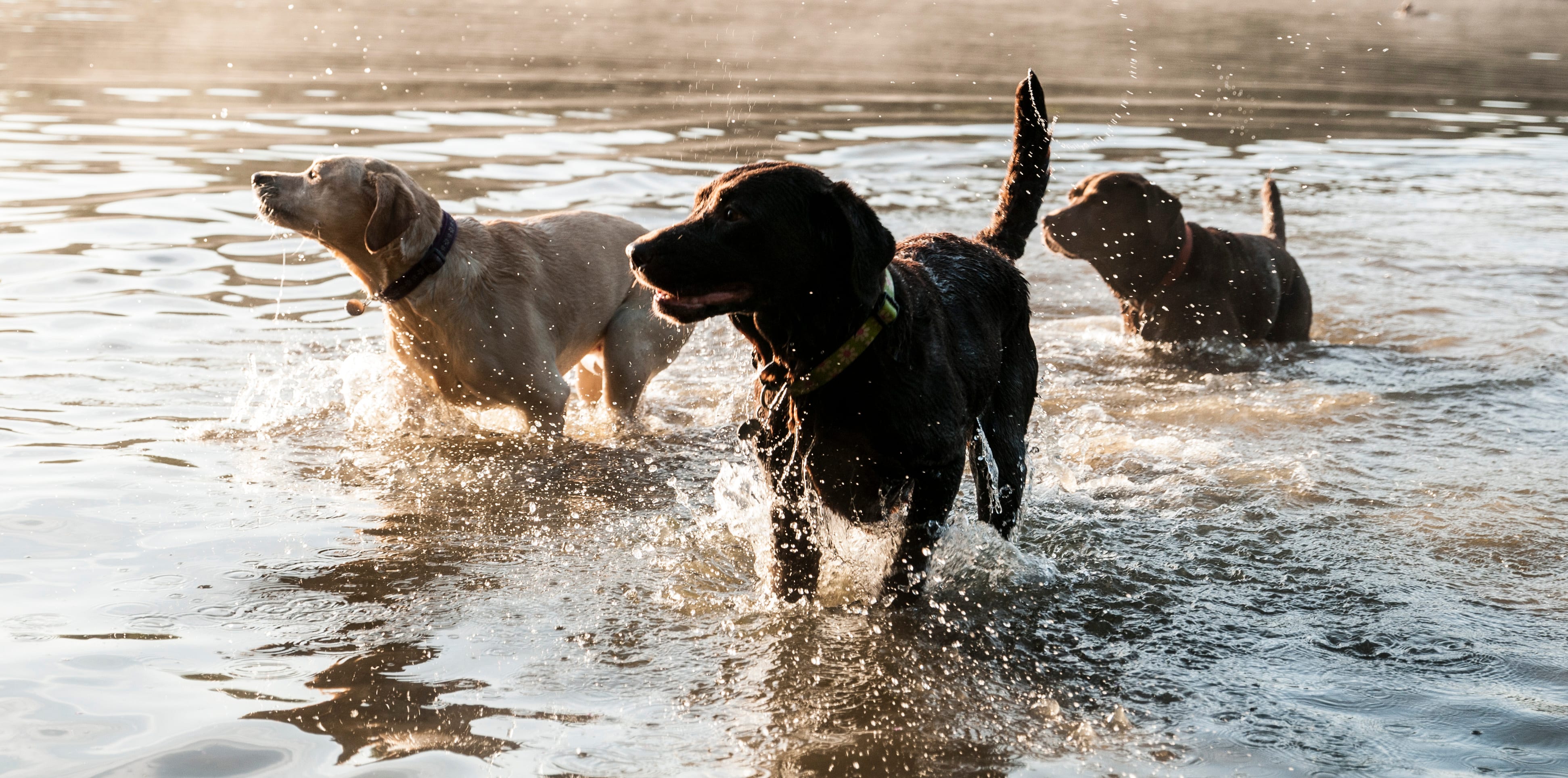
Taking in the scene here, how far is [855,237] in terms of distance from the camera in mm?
3557

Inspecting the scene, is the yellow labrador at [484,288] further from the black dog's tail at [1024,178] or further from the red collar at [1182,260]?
the red collar at [1182,260]

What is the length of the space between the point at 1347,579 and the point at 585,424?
3.87 m

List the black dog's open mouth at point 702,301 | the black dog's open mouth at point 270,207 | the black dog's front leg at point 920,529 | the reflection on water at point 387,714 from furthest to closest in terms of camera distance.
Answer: the black dog's open mouth at point 270,207 < the black dog's front leg at point 920,529 < the black dog's open mouth at point 702,301 < the reflection on water at point 387,714

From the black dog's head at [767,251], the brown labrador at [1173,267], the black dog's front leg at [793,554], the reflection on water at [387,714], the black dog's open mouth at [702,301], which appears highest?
the black dog's head at [767,251]

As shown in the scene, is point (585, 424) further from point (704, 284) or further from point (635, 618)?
point (704, 284)

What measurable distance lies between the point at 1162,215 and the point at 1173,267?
14.4 inches

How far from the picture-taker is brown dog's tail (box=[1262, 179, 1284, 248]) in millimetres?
9266

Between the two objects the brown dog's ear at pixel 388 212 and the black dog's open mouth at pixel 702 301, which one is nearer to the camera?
the black dog's open mouth at pixel 702 301

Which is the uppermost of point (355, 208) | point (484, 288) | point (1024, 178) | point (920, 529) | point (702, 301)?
point (1024, 178)

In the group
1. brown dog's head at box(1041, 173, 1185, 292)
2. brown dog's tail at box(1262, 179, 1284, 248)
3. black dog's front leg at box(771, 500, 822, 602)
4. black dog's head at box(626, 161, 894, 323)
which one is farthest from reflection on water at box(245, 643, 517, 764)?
brown dog's tail at box(1262, 179, 1284, 248)

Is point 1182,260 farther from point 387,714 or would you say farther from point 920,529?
point 387,714

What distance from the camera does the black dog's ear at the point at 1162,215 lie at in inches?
316

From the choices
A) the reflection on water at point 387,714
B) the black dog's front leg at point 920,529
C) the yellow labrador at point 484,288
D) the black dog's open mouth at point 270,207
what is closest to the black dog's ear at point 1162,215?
the yellow labrador at point 484,288

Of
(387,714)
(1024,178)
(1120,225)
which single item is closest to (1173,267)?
(1120,225)
